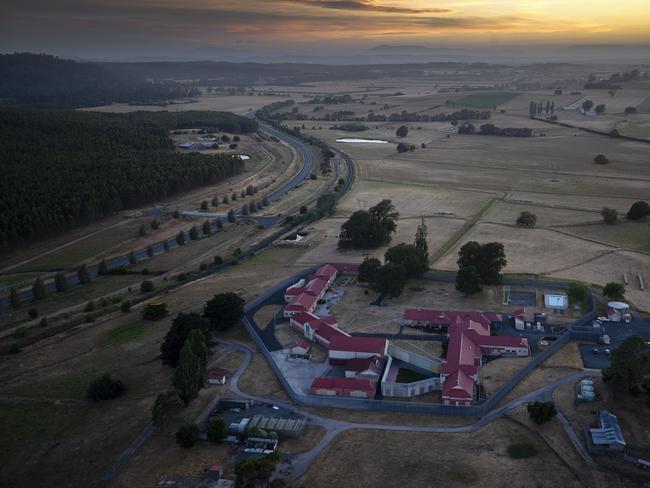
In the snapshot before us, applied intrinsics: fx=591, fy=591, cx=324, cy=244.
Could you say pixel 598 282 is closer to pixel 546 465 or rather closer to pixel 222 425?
pixel 546 465

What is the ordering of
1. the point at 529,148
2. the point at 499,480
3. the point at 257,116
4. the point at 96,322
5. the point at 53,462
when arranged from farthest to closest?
the point at 257,116
the point at 529,148
the point at 96,322
the point at 53,462
the point at 499,480

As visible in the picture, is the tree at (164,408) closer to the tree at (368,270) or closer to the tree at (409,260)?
the tree at (368,270)

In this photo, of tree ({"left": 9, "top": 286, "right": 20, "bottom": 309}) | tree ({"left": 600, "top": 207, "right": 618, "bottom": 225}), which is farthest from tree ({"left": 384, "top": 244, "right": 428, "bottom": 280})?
tree ({"left": 9, "top": 286, "right": 20, "bottom": 309})

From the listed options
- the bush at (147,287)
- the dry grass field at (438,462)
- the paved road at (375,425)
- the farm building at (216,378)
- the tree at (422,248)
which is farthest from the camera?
the bush at (147,287)

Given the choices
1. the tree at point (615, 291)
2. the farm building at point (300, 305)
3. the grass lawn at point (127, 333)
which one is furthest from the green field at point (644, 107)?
the grass lawn at point (127, 333)

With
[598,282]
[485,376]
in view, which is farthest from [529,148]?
[485,376]
